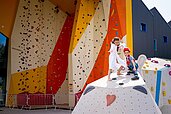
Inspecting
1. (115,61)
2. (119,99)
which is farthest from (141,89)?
(115,61)

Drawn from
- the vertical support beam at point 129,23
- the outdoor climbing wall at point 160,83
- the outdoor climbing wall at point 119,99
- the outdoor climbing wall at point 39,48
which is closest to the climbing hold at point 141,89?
the outdoor climbing wall at point 119,99

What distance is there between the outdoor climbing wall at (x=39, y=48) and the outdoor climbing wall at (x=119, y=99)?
9.06 metres

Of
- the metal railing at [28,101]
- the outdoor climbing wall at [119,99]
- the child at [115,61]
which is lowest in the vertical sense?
the metal railing at [28,101]

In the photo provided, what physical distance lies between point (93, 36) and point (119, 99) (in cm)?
806

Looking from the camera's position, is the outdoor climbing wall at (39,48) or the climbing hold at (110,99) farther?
the outdoor climbing wall at (39,48)

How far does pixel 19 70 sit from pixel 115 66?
8.99 meters

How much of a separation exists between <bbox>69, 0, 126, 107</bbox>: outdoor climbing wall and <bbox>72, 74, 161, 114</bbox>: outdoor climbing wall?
6.99 meters

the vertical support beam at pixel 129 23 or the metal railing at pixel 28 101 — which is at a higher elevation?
the vertical support beam at pixel 129 23

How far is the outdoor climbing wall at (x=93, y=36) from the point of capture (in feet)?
44.1

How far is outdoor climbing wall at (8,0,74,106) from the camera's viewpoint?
14.8 metres

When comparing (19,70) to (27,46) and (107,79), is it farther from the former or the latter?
(107,79)

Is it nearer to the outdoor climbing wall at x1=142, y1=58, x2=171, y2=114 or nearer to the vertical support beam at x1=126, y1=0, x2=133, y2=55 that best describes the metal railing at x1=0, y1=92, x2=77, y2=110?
the vertical support beam at x1=126, y1=0, x2=133, y2=55

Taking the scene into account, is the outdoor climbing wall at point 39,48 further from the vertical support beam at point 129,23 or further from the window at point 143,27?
the window at point 143,27

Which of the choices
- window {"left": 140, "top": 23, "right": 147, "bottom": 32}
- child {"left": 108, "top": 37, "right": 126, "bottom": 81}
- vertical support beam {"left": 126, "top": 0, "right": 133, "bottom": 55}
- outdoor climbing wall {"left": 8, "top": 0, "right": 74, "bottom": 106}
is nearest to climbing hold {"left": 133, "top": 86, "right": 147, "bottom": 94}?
child {"left": 108, "top": 37, "right": 126, "bottom": 81}
